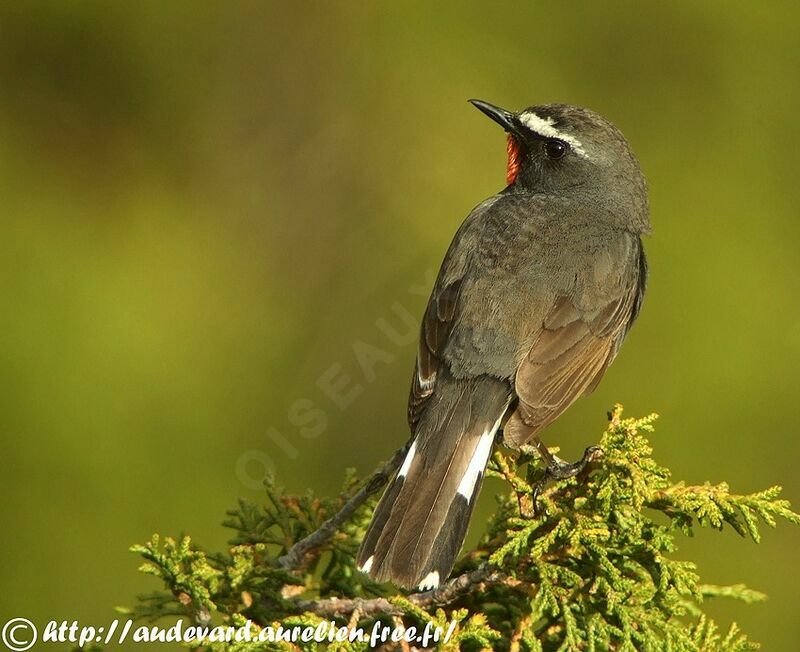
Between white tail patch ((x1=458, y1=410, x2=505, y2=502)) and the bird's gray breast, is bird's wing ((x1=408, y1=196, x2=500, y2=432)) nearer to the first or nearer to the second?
the bird's gray breast

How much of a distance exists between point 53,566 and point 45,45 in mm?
3260

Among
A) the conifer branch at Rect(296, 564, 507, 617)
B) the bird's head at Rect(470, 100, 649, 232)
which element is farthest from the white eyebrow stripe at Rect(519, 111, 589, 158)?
the conifer branch at Rect(296, 564, 507, 617)

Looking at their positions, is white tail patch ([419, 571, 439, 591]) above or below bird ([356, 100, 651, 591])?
below

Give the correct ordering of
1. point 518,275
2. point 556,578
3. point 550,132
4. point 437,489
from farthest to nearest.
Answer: point 550,132 < point 518,275 < point 437,489 < point 556,578

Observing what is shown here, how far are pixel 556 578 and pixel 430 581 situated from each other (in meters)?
0.43

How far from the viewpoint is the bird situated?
3828 mm

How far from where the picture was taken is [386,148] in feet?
21.8

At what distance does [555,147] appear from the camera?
5.22m

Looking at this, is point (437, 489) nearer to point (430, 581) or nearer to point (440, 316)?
point (430, 581)

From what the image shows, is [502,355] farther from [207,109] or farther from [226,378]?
[207,109]

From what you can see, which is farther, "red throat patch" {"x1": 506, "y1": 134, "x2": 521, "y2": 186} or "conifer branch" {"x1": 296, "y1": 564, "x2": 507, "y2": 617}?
"red throat patch" {"x1": 506, "y1": 134, "x2": 521, "y2": 186}

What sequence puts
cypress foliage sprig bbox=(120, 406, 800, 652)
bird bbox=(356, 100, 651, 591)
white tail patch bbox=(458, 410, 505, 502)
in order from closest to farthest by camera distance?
cypress foliage sprig bbox=(120, 406, 800, 652) → bird bbox=(356, 100, 651, 591) → white tail patch bbox=(458, 410, 505, 502)

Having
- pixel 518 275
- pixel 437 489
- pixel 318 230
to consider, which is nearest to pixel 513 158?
pixel 518 275

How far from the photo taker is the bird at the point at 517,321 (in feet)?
12.6
